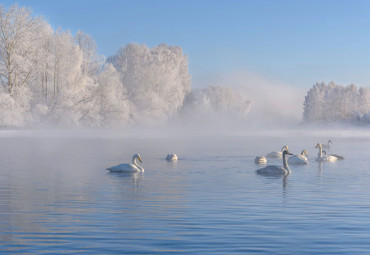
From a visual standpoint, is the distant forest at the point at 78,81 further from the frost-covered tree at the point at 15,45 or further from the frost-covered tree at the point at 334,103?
the frost-covered tree at the point at 334,103

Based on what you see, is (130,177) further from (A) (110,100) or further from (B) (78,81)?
(A) (110,100)

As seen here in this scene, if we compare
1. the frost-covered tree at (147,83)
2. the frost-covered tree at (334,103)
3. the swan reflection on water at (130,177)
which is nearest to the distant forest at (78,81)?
the frost-covered tree at (147,83)

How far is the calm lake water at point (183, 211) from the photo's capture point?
31.1 ft

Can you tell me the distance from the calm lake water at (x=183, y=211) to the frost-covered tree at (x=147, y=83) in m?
46.9

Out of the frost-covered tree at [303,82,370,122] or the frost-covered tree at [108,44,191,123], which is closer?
the frost-covered tree at [108,44,191,123]

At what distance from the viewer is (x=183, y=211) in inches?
498

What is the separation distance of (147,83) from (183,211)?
5940 cm

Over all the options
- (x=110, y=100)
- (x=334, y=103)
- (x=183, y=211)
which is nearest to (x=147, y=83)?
(x=110, y=100)

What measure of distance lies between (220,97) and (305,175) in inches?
4757

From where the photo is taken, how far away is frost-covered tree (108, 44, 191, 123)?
6950cm

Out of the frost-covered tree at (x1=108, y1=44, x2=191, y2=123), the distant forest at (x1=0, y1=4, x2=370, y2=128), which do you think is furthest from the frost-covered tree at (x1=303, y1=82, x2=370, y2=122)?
the frost-covered tree at (x1=108, y1=44, x2=191, y2=123)

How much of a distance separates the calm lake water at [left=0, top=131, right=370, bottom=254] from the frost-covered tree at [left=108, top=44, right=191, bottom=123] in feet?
154

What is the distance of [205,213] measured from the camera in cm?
1236

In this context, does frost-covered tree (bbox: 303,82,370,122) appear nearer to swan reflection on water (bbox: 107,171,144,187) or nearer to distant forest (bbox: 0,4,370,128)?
distant forest (bbox: 0,4,370,128)
